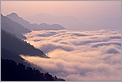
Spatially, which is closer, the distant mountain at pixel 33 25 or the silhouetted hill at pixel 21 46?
the distant mountain at pixel 33 25

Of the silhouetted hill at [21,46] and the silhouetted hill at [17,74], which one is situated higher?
the silhouetted hill at [21,46]

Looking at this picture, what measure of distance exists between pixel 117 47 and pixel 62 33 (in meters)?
5.13

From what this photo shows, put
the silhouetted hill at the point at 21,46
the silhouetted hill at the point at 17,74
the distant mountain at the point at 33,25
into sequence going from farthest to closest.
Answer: the silhouetted hill at the point at 21,46 < the distant mountain at the point at 33,25 < the silhouetted hill at the point at 17,74

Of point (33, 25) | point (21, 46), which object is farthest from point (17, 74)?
point (21, 46)

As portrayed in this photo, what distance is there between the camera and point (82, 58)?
20.4 metres

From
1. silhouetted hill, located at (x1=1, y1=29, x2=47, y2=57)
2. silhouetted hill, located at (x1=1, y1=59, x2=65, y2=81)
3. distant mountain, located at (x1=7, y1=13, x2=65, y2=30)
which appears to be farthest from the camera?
silhouetted hill, located at (x1=1, y1=29, x2=47, y2=57)

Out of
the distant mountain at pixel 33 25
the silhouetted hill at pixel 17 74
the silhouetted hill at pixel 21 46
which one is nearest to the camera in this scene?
the silhouetted hill at pixel 17 74

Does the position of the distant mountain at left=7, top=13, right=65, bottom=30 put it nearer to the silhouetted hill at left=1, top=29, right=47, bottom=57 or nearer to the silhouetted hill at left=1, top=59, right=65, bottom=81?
the silhouetted hill at left=1, top=29, right=47, bottom=57

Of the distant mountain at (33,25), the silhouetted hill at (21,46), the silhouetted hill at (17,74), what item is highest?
the distant mountain at (33,25)

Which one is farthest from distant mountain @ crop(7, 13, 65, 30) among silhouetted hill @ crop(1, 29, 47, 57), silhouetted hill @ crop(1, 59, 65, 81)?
silhouetted hill @ crop(1, 59, 65, 81)

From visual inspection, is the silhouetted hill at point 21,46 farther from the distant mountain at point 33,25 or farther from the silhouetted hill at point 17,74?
the silhouetted hill at point 17,74

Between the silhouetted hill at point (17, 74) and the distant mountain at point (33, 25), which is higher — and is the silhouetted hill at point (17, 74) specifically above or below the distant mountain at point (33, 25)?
below

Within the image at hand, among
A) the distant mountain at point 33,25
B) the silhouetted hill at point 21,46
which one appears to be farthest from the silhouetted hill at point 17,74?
the distant mountain at point 33,25

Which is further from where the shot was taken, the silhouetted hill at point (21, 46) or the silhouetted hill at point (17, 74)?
the silhouetted hill at point (21, 46)
